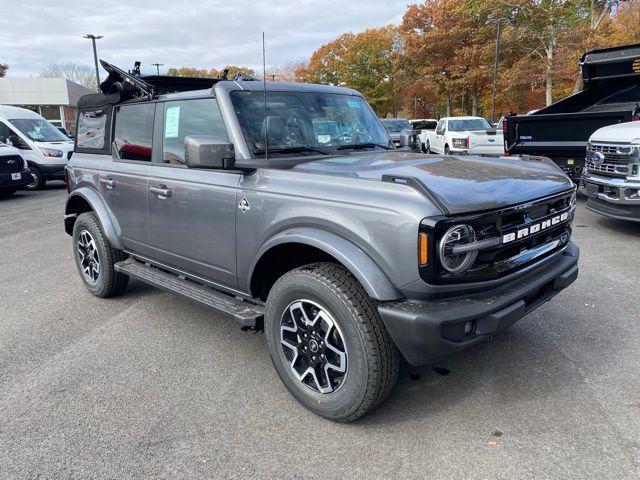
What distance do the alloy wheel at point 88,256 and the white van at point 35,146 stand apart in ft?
34.2

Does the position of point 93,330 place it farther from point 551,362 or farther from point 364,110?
point 551,362

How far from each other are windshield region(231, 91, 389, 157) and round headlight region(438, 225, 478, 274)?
1.48m

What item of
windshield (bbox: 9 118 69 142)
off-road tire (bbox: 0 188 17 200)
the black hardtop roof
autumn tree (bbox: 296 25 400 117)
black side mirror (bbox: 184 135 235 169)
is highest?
autumn tree (bbox: 296 25 400 117)

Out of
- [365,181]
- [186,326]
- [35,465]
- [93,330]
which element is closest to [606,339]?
[365,181]

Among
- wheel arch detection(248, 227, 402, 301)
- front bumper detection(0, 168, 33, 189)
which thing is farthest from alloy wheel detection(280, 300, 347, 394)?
front bumper detection(0, 168, 33, 189)

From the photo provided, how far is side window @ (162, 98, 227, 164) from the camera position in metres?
3.51

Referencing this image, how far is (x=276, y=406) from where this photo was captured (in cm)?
301

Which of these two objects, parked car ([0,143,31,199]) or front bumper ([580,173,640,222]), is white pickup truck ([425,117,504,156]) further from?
parked car ([0,143,31,199])

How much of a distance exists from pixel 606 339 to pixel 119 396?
11.4ft

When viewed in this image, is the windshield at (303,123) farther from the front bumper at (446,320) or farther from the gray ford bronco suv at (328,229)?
the front bumper at (446,320)

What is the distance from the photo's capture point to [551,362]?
3.39 meters

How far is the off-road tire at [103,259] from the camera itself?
183 inches

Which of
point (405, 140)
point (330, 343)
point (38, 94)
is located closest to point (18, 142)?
point (405, 140)

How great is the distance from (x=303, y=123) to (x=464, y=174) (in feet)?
4.43
